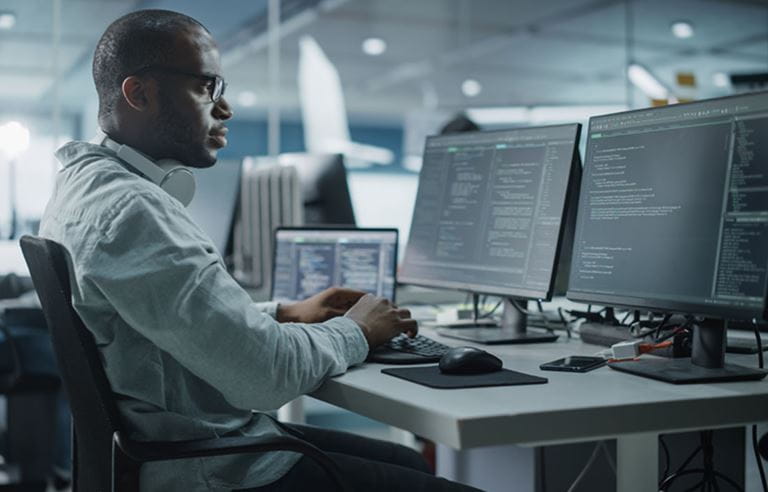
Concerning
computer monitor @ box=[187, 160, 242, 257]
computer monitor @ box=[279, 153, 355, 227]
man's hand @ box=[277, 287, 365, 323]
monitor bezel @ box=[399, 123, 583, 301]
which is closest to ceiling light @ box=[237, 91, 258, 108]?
computer monitor @ box=[187, 160, 242, 257]

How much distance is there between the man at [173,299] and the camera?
1.25 meters

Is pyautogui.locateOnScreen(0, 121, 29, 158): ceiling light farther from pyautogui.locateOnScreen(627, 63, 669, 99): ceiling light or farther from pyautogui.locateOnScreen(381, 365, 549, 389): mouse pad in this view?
pyautogui.locateOnScreen(627, 63, 669, 99): ceiling light

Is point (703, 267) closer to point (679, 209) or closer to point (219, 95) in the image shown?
point (679, 209)

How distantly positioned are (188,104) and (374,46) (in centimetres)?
716

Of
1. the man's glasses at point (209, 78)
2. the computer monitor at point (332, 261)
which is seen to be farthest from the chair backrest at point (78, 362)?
the computer monitor at point (332, 261)

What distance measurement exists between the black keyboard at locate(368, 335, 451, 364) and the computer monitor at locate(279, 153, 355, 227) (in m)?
1.46

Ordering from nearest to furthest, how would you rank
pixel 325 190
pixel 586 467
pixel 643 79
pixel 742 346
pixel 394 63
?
1. pixel 742 346
2. pixel 586 467
3. pixel 325 190
4. pixel 643 79
5. pixel 394 63

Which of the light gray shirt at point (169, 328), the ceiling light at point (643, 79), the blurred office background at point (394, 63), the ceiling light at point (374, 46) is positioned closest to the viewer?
the light gray shirt at point (169, 328)

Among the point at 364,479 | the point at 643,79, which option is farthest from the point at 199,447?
the point at 643,79

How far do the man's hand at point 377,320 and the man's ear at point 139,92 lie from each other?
0.52 metres

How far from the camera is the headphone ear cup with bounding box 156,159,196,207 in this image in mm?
1518

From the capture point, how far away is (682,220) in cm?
148

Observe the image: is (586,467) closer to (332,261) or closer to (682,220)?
(332,261)

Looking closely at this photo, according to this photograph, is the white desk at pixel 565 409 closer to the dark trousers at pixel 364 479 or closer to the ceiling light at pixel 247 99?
the dark trousers at pixel 364 479
